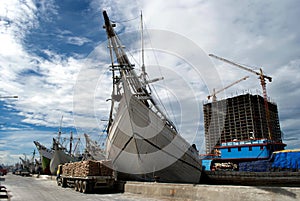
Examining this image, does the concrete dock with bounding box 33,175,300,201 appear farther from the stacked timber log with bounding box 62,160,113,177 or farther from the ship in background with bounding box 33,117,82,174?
the ship in background with bounding box 33,117,82,174

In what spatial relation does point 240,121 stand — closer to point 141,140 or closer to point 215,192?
point 141,140

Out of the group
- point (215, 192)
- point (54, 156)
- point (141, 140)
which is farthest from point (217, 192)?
point (54, 156)

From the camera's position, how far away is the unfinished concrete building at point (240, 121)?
7701cm

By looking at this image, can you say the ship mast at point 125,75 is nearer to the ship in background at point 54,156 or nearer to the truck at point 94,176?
the truck at point 94,176

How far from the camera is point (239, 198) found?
7.55 metres

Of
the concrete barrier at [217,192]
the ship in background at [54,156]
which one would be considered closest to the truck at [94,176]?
the concrete barrier at [217,192]

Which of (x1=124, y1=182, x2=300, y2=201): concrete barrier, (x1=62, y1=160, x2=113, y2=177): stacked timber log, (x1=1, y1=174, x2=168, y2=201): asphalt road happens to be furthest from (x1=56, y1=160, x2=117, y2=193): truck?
(x1=124, y1=182, x2=300, y2=201): concrete barrier

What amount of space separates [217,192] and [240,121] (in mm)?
76506

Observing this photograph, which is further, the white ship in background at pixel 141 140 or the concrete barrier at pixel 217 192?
the white ship in background at pixel 141 140

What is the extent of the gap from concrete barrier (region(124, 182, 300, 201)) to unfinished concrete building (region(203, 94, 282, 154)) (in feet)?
219

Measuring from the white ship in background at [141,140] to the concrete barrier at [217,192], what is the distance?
3836 mm

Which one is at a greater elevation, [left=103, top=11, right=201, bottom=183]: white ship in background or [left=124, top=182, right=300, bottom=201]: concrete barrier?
[left=103, top=11, right=201, bottom=183]: white ship in background

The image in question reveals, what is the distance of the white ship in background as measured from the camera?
53.5 ft

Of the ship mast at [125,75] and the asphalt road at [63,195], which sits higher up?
the ship mast at [125,75]
